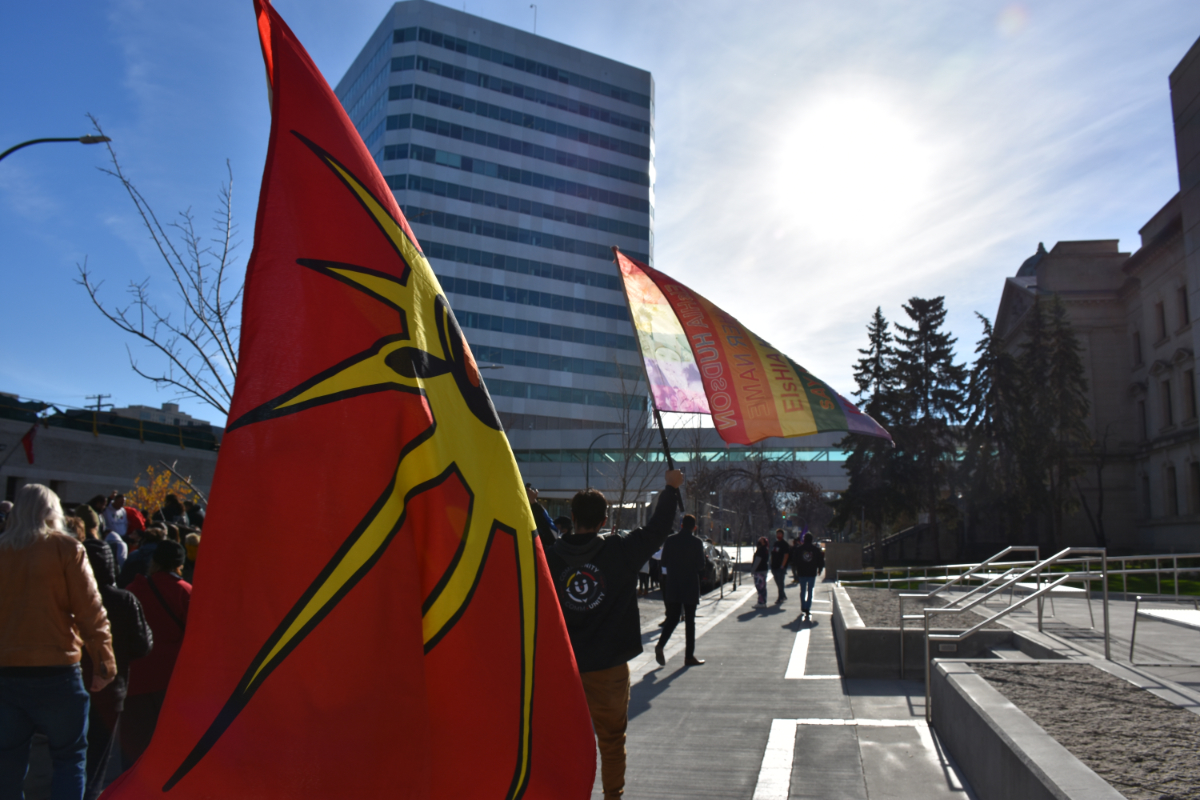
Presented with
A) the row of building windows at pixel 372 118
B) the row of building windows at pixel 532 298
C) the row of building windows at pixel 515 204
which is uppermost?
the row of building windows at pixel 372 118

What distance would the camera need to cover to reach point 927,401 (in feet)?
148

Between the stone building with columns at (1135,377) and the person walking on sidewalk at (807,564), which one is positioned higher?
the stone building with columns at (1135,377)

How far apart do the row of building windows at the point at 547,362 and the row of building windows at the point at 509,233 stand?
1004 cm

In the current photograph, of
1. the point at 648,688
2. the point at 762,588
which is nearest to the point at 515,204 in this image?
the point at 762,588

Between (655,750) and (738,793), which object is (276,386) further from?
(655,750)

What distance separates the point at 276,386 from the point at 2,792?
10.5 feet

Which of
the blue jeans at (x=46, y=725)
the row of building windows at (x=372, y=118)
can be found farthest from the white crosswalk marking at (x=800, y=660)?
the row of building windows at (x=372, y=118)

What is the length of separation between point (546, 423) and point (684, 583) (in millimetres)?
65959

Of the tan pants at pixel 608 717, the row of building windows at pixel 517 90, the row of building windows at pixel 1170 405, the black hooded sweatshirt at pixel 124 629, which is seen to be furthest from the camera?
the row of building windows at pixel 517 90

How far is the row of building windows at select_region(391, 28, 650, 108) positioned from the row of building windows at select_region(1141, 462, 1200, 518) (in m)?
59.0

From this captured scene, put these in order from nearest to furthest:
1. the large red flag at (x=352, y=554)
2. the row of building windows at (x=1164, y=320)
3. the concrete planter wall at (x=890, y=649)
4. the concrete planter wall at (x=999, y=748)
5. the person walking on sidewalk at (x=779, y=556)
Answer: the large red flag at (x=352, y=554)
the concrete planter wall at (x=999, y=748)
the concrete planter wall at (x=890, y=649)
the person walking on sidewalk at (x=779, y=556)
the row of building windows at (x=1164, y=320)

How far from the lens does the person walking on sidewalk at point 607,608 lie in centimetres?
422

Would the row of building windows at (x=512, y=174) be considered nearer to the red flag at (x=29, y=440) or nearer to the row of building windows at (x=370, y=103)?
the row of building windows at (x=370, y=103)

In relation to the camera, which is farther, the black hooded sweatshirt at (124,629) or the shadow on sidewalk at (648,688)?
the shadow on sidewalk at (648,688)
